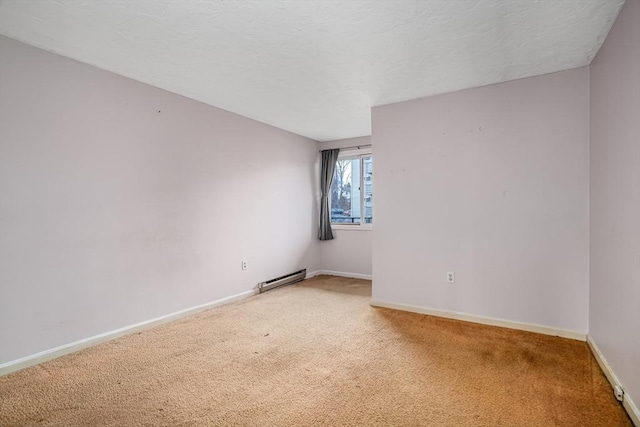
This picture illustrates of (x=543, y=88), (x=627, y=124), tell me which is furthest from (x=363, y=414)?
(x=543, y=88)

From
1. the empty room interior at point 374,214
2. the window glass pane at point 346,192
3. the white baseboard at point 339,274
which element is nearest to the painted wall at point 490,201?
the empty room interior at point 374,214

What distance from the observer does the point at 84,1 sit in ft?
6.20

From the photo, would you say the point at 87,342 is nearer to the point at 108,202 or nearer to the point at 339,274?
the point at 108,202

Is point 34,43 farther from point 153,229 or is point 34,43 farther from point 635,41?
point 635,41

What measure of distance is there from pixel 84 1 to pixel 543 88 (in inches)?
143

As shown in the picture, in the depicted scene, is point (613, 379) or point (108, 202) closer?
point (613, 379)

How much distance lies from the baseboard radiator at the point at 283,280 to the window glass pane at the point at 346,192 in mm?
1162

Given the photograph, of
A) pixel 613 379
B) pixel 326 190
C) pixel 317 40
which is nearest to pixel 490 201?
pixel 613 379

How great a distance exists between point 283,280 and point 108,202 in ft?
8.73

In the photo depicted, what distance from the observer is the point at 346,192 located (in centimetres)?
561

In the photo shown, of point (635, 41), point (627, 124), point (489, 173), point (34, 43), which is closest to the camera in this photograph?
point (635, 41)

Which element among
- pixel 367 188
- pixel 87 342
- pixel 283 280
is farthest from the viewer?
pixel 367 188

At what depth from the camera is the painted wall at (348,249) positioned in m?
5.30

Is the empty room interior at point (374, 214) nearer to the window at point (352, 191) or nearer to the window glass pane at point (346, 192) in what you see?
the window at point (352, 191)
